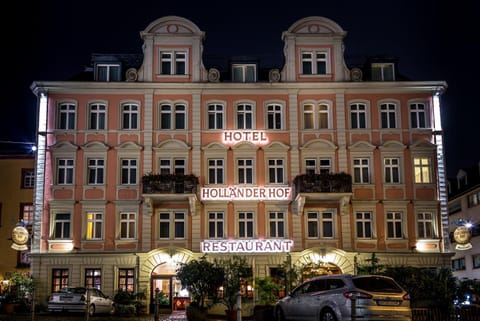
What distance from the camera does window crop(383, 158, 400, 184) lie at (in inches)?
1738

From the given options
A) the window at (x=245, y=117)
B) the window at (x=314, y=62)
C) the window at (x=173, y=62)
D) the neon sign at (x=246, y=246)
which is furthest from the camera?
the window at (x=314, y=62)

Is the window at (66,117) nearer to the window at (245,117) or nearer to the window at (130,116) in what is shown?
the window at (130,116)

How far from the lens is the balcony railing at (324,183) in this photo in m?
42.0

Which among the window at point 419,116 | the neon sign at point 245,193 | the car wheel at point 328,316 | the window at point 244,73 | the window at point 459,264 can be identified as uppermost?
the window at point 244,73

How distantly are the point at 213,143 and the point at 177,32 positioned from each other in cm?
750

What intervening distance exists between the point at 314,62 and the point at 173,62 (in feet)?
29.2

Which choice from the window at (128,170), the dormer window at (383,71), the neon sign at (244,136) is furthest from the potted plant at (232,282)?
the dormer window at (383,71)

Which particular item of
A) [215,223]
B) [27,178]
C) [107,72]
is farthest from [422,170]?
[27,178]

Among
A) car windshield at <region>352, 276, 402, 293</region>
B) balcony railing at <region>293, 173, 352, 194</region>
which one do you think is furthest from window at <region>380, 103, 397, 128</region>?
car windshield at <region>352, 276, 402, 293</region>

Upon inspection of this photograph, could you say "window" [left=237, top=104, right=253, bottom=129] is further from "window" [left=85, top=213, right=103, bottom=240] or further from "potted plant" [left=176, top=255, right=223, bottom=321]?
"potted plant" [left=176, top=255, right=223, bottom=321]

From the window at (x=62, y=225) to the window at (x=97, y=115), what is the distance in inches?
230

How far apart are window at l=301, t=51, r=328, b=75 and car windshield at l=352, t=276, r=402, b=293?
994 inches

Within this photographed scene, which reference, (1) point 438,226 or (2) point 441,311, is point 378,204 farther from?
(2) point 441,311

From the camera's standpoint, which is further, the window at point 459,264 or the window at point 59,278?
the window at point 459,264
